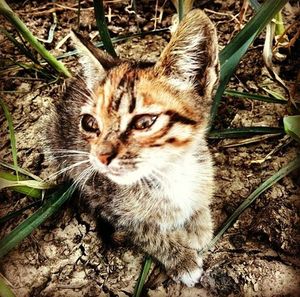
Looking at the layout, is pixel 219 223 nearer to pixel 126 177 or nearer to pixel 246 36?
pixel 126 177

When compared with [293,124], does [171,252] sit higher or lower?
lower

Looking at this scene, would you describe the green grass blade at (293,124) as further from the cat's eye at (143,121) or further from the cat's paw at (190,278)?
the cat's paw at (190,278)

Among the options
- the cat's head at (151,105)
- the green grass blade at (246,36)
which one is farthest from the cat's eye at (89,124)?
the green grass blade at (246,36)

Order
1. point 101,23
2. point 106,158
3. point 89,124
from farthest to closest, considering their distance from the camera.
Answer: point 101,23, point 89,124, point 106,158

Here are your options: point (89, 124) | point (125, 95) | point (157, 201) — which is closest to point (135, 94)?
point (125, 95)

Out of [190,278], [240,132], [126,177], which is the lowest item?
[190,278]

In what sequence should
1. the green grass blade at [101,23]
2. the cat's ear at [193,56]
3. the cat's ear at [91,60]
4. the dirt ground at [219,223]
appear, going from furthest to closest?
the green grass blade at [101,23] < the dirt ground at [219,223] < the cat's ear at [91,60] < the cat's ear at [193,56]

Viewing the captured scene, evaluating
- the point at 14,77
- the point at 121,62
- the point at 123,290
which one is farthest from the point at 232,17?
the point at 123,290

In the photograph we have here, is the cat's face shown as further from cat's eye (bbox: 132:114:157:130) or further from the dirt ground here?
the dirt ground
